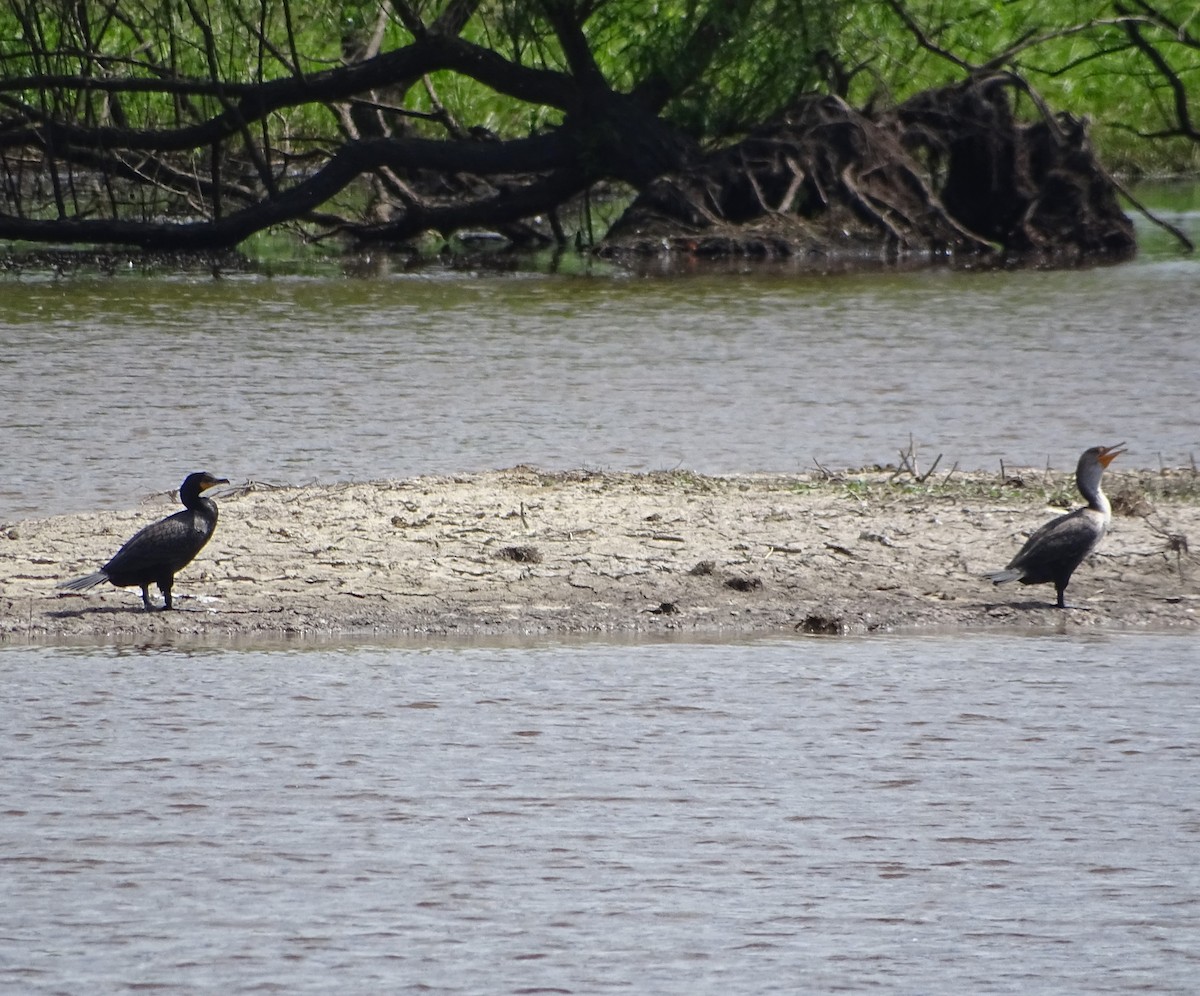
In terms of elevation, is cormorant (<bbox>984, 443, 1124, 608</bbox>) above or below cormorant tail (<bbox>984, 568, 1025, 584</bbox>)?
above

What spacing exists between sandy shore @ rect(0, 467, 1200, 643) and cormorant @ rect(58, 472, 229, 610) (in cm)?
20

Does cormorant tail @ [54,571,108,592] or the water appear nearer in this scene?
cormorant tail @ [54,571,108,592]

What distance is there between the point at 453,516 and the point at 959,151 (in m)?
18.5

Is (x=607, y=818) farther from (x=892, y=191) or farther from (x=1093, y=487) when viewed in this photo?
(x=892, y=191)

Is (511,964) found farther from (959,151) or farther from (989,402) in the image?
(959,151)

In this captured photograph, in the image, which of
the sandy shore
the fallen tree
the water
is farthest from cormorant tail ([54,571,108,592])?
the fallen tree

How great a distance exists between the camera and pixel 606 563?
9273 millimetres

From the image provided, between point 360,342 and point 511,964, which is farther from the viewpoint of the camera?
point 360,342

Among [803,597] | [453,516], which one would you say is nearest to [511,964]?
[803,597]

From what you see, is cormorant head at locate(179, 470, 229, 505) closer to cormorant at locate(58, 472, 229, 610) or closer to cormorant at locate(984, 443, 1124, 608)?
cormorant at locate(58, 472, 229, 610)

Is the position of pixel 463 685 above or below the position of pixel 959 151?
below

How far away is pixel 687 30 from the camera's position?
2497 cm

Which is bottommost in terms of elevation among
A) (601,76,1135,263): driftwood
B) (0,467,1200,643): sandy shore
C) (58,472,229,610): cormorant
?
(0,467,1200,643): sandy shore

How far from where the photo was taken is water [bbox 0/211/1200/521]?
12250 mm
